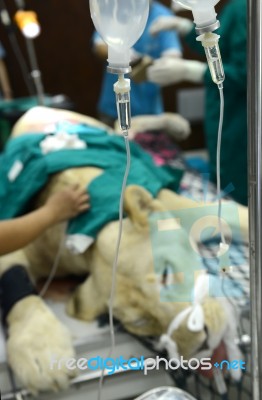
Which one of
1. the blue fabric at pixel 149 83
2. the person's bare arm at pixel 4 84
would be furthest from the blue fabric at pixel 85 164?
the person's bare arm at pixel 4 84

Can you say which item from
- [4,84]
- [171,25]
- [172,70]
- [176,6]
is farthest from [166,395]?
[4,84]

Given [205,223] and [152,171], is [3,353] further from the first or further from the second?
[152,171]

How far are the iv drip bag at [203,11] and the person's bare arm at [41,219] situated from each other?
0.46m

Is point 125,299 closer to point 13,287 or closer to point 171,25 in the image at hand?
point 13,287

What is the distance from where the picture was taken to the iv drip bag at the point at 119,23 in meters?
0.42

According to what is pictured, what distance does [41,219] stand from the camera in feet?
2.86

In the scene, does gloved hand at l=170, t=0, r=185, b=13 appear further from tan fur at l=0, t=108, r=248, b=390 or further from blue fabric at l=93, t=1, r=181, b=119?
tan fur at l=0, t=108, r=248, b=390

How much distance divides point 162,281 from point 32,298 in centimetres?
28

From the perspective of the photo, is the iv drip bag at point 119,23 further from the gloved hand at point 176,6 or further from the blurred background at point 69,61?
the blurred background at point 69,61

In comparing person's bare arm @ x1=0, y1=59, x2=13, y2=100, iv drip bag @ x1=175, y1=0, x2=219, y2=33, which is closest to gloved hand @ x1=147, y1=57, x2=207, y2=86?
person's bare arm @ x1=0, y1=59, x2=13, y2=100

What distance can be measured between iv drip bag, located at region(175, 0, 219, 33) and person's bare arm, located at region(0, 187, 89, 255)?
456 mm

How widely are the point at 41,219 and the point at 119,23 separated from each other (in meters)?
0.52

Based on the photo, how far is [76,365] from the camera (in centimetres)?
73

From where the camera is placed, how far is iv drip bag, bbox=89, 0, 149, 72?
1.37ft
